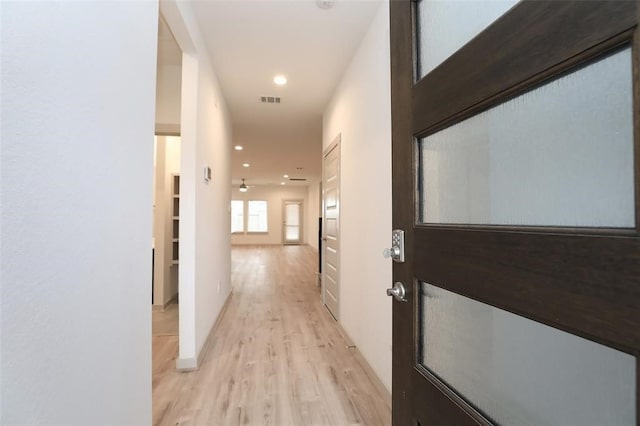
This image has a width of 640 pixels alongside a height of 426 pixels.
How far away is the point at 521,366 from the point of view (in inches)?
27.7

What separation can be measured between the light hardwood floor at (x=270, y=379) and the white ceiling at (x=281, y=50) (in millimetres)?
2655

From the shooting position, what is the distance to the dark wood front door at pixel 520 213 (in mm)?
498

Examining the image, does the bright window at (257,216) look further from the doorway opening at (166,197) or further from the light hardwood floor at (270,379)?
the light hardwood floor at (270,379)

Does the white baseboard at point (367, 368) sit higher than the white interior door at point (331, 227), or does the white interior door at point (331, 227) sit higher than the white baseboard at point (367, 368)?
the white interior door at point (331, 227)

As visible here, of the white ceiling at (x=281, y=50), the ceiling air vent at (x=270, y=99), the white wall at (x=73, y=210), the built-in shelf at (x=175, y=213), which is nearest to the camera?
the white wall at (x=73, y=210)

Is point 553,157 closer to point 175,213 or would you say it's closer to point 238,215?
point 175,213

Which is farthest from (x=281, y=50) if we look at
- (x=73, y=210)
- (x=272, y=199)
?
(x=272, y=199)

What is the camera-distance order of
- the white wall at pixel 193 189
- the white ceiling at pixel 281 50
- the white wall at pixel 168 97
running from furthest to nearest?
the white wall at pixel 168 97
the white wall at pixel 193 189
the white ceiling at pixel 281 50

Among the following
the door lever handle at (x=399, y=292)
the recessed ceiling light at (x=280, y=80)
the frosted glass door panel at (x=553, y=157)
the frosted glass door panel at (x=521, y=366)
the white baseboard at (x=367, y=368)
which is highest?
the recessed ceiling light at (x=280, y=80)

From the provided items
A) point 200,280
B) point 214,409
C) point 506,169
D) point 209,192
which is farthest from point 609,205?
point 209,192

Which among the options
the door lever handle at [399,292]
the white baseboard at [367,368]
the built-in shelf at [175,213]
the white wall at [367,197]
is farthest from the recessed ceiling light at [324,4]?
the built-in shelf at [175,213]

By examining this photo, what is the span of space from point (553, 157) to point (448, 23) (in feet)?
1.76

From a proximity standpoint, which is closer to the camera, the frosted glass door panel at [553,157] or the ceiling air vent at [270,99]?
the frosted glass door panel at [553,157]

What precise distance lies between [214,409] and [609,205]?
212 cm
